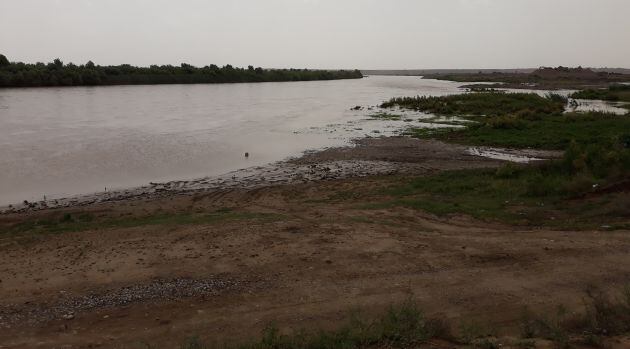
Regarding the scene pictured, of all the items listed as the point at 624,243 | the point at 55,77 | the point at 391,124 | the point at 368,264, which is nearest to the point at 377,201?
the point at 368,264

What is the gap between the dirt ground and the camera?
658 centimetres

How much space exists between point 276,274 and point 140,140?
21723mm

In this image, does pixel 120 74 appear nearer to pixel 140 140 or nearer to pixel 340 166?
pixel 140 140

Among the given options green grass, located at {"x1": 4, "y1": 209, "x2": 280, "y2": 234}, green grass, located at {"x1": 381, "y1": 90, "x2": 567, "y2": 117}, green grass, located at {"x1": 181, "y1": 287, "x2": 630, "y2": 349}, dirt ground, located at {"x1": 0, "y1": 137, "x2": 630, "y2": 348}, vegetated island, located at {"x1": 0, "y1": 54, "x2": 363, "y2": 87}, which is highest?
vegetated island, located at {"x1": 0, "y1": 54, "x2": 363, "y2": 87}

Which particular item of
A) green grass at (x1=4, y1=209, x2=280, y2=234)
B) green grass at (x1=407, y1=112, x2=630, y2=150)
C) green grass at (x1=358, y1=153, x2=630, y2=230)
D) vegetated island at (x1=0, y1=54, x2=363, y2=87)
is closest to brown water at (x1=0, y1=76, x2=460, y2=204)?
green grass at (x1=4, y1=209, x2=280, y2=234)

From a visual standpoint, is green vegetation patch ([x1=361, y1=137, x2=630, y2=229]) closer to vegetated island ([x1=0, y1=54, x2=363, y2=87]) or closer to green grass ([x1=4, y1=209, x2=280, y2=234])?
green grass ([x1=4, y1=209, x2=280, y2=234])

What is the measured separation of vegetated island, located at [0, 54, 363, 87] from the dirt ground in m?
69.2

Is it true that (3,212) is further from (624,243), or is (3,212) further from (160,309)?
(624,243)

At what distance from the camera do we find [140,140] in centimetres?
2747

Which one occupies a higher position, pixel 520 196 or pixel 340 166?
pixel 520 196

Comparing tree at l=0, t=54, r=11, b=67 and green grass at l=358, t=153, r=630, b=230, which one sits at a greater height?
tree at l=0, t=54, r=11, b=67

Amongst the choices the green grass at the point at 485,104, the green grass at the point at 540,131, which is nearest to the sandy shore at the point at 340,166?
the green grass at the point at 540,131

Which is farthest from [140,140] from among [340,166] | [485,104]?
[485,104]

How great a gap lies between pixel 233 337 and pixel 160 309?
5.37 ft
